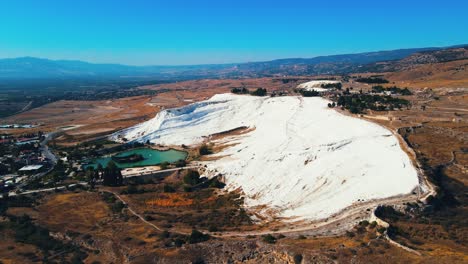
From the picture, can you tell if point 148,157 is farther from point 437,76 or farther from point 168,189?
point 437,76

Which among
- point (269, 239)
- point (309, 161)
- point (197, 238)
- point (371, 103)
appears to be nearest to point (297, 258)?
point (269, 239)

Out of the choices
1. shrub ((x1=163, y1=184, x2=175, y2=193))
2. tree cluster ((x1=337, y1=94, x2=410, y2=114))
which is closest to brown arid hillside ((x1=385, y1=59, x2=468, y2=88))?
tree cluster ((x1=337, y1=94, x2=410, y2=114))

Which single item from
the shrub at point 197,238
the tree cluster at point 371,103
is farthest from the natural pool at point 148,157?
the shrub at point 197,238

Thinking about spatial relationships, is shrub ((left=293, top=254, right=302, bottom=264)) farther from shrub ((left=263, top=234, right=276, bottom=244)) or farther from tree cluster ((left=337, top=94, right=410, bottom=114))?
tree cluster ((left=337, top=94, right=410, bottom=114))

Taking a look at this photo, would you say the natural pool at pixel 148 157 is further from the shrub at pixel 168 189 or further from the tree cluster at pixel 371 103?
the tree cluster at pixel 371 103

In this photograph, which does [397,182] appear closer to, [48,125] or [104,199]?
[104,199]
